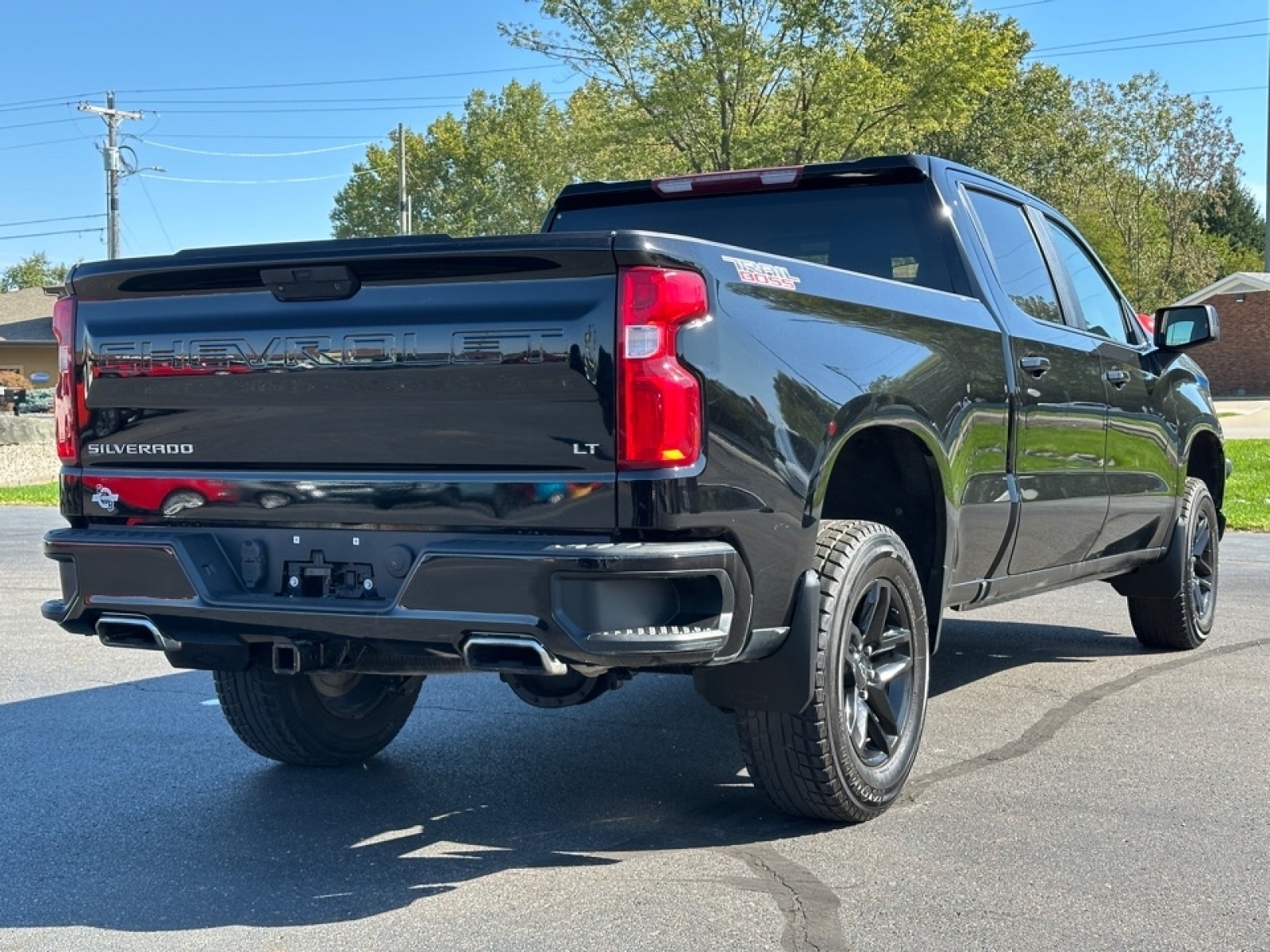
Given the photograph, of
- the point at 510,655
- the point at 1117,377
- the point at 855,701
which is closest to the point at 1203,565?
the point at 1117,377

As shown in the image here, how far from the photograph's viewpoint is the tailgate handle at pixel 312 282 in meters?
3.75

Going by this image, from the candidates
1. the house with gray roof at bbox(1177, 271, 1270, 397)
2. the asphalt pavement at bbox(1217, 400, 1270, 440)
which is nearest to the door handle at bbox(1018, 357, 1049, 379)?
the asphalt pavement at bbox(1217, 400, 1270, 440)

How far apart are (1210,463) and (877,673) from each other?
4.03 meters

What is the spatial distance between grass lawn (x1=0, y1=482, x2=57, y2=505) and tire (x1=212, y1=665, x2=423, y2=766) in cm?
1366

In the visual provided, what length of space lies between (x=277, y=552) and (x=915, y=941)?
6.24 feet

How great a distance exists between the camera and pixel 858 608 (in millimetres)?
4262

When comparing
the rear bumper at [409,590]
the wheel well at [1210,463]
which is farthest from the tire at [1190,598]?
the rear bumper at [409,590]

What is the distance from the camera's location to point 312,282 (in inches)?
149

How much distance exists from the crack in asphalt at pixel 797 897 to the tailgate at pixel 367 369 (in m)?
1.07

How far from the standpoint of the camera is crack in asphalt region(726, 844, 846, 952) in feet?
11.0

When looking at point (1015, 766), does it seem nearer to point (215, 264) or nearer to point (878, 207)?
point (878, 207)

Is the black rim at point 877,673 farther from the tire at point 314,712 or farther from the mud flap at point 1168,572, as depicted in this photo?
the mud flap at point 1168,572

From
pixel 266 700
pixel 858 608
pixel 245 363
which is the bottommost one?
pixel 266 700

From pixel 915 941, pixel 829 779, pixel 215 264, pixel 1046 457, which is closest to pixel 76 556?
pixel 215 264
